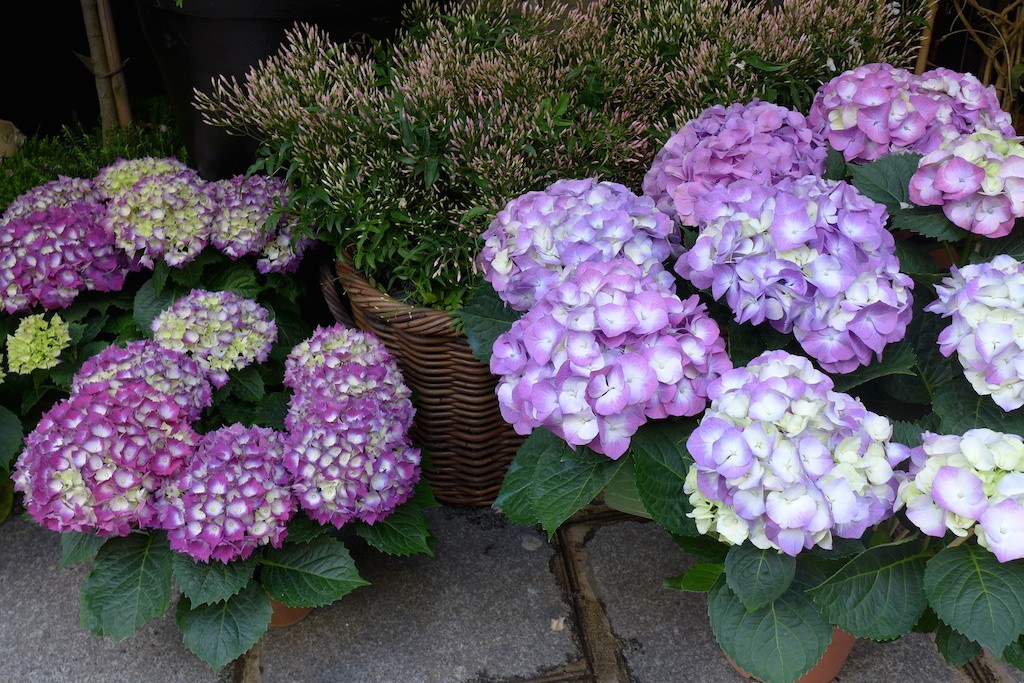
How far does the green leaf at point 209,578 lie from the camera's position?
1713 mm

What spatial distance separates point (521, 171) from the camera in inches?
77.9

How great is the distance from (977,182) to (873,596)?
2.34 feet

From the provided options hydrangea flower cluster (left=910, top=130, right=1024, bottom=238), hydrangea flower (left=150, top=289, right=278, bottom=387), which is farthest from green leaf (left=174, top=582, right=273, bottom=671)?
hydrangea flower cluster (left=910, top=130, right=1024, bottom=238)

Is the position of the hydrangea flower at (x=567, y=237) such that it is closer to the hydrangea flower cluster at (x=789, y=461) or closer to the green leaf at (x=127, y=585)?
the hydrangea flower cluster at (x=789, y=461)

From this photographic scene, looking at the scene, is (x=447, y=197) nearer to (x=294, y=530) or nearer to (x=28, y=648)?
(x=294, y=530)

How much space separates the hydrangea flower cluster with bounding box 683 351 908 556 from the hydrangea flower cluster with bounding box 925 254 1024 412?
0.63 feet

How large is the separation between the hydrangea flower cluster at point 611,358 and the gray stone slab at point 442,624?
751 mm

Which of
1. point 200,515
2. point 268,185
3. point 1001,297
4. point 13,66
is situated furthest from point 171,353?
point 13,66

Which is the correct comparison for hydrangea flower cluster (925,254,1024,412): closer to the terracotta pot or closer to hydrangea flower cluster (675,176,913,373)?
hydrangea flower cluster (675,176,913,373)

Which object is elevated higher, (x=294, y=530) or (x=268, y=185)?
(x=268, y=185)

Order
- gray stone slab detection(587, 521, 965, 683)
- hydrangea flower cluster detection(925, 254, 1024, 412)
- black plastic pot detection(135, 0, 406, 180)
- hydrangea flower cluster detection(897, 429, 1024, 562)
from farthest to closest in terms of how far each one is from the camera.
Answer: black plastic pot detection(135, 0, 406, 180) → gray stone slab detection(587, 521, 965, 683) → hydrangea flower cluster detection(925, 254, 1024, 412) → hydrangea flower cluster detection(897, 429, 1024, 562)

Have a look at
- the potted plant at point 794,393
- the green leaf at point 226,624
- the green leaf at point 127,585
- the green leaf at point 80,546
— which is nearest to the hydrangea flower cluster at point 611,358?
the potted plant at point 794,393

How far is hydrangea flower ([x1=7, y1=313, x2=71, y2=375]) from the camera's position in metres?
2.03

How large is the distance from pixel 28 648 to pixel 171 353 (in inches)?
29.1
